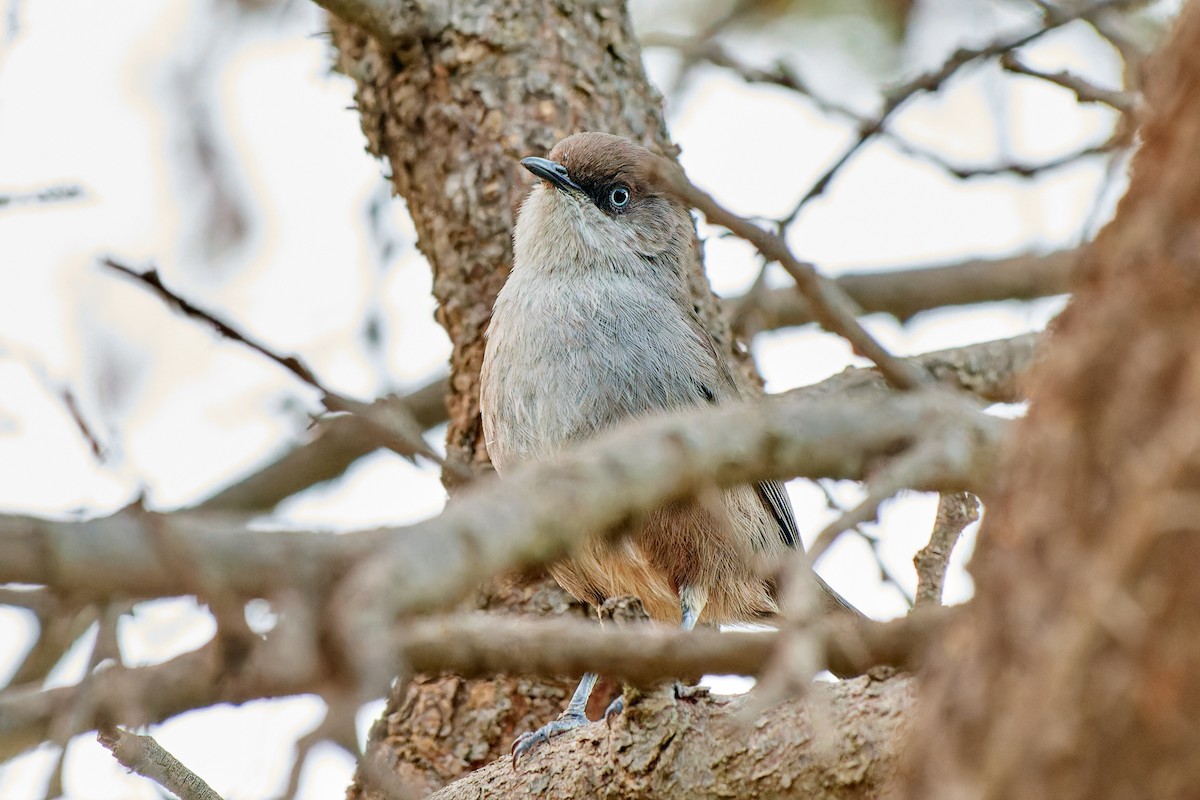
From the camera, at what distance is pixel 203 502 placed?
6.41 metres

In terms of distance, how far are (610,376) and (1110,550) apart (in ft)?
10.5

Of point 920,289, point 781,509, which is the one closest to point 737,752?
point 781,509

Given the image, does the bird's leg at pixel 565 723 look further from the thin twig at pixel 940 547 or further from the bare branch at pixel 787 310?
the bare branch at pixel 787 310

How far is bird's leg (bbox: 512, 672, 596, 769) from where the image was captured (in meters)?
4.28

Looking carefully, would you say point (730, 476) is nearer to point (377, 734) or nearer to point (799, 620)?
point (799, 620)

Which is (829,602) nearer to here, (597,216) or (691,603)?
(691,603)

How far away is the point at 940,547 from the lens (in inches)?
121

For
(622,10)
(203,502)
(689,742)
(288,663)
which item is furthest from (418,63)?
(288,663)

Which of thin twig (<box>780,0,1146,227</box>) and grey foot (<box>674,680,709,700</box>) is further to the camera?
thin twig (<box>780,0,1146,227</box>)

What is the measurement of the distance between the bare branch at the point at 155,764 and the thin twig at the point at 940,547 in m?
1.78

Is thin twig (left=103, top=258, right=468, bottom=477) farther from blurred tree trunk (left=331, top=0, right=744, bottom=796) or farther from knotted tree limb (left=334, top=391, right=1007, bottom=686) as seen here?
blurred tree trunk (left=331, top=0, right=744, bottom=796)

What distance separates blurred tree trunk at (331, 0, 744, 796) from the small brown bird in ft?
0.60

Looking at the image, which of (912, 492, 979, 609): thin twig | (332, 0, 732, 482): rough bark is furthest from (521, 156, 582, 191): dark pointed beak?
(912, 492, 979, 609): thin twig

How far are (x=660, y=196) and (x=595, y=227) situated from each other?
385 millimetres
